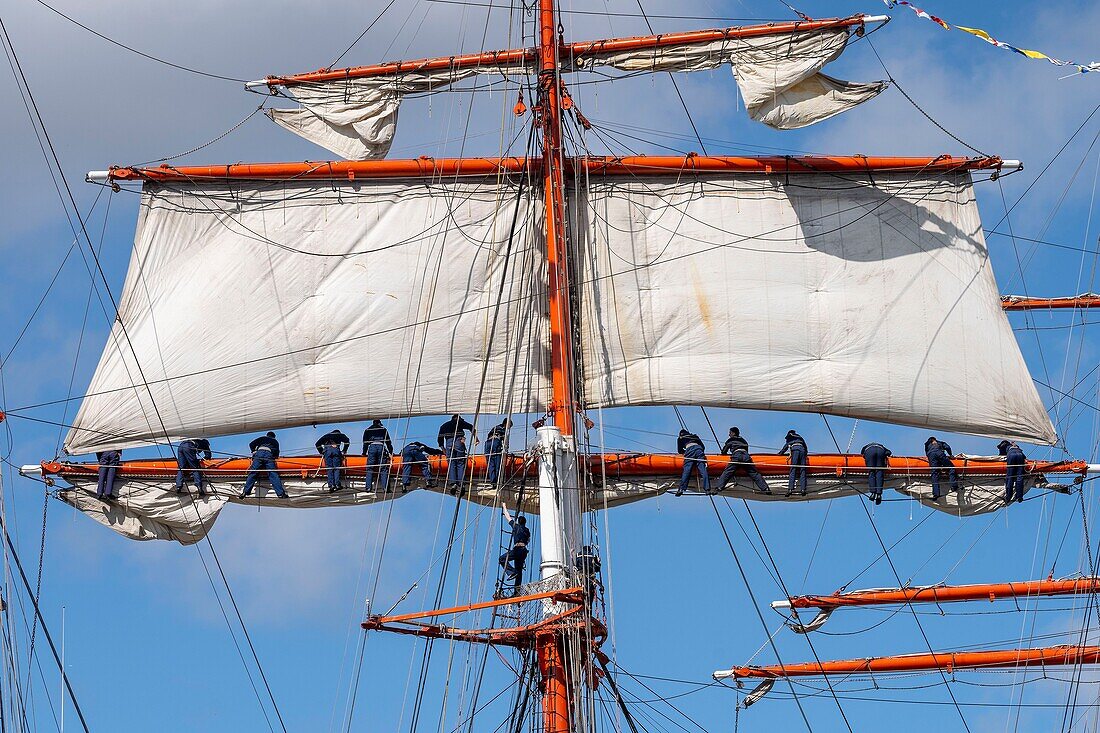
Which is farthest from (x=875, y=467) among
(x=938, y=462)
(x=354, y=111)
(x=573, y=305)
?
(x=354, y=111)

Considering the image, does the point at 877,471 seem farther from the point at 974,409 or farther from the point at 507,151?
the point at 507,151

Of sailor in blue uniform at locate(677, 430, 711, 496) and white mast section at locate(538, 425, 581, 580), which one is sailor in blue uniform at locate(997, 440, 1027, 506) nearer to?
sailor in blue uniform at locate(677, 430, 711, 496)

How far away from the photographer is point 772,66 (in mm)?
36969

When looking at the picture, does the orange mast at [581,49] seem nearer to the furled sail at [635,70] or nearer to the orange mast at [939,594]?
the furled sail at [635,70]

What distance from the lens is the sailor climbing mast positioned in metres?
30.6

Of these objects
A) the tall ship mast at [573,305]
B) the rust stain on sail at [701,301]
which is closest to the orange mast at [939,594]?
the tall ship mast at [573,305]

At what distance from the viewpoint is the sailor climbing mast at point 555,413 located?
30.6 meters

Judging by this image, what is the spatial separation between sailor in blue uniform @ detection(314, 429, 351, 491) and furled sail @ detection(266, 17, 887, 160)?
5.51 m

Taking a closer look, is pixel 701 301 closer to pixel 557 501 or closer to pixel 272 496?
pixel 557 501

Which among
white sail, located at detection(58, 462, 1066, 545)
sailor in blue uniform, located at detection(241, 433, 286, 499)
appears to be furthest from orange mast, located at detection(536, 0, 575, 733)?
sailor in blue uniform, located at detection(241, 433, 286, 499)

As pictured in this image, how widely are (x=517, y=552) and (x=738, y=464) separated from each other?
15.1 feet

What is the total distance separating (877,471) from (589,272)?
5854 millimetres

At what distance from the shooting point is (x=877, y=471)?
1403 inches

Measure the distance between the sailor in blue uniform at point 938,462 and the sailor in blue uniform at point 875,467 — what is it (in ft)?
2.59
